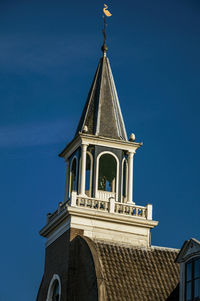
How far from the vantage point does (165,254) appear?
144ft

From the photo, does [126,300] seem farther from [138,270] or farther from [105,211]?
[105,211]

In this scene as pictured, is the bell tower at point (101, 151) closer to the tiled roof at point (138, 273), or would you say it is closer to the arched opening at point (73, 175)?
the arched opening at point (73, 175)

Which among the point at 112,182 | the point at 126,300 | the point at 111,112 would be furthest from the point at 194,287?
the point at 111,112

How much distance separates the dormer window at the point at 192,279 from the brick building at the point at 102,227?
2415mm

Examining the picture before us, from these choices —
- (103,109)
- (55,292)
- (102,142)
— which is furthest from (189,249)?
(103,109)

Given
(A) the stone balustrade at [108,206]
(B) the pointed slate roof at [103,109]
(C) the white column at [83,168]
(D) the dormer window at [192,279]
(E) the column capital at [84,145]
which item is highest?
(B) the pointed slate roof at [103,109]

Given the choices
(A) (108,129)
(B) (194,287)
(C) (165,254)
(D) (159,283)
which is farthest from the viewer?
(A) (108,129)

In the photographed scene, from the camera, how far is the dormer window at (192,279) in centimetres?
3734

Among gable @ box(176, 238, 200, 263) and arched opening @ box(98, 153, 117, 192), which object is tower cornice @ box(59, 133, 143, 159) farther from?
gable @ box(176, 238, 200, 263)

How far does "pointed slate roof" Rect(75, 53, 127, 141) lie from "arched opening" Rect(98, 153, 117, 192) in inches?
65.1

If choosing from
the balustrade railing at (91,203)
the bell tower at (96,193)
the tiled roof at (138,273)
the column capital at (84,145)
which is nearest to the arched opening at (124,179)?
the bell tower at (96,193)

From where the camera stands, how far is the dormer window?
37344 millimetres

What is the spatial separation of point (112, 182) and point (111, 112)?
14.9 feet

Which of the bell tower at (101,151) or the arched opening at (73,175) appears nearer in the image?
the bell tower at (101,151)
